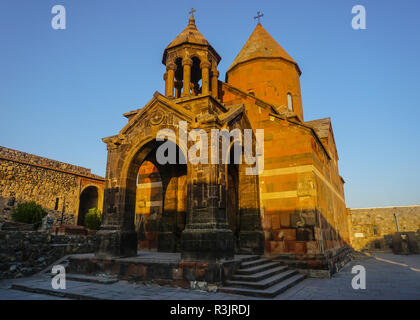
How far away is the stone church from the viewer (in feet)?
27.0

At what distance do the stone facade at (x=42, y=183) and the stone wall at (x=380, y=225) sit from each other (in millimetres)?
32065

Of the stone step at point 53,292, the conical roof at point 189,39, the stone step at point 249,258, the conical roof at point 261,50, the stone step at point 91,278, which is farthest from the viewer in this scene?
the conical roof at point 261,50

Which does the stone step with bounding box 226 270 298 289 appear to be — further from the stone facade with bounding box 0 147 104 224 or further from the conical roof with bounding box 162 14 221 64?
the stone facade with bounding box 0 147 104 224

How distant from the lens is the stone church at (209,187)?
8242mm

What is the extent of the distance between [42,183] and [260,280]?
72.6ft

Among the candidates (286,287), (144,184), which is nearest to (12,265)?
(144,184)

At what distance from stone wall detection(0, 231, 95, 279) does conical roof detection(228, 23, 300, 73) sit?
46.3 ft

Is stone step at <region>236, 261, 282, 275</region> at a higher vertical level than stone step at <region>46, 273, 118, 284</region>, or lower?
higher

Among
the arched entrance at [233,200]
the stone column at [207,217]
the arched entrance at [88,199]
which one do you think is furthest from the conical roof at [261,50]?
the arched entrance at [88,199]

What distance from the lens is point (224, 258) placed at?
297 inches

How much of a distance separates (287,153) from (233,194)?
3.08 metres

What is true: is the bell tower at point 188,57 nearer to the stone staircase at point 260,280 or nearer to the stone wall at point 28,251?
the stone staircase at point 260,280

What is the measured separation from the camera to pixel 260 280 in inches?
296

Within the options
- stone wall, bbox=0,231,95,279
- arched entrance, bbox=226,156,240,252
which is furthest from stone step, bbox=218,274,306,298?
stone wall, bbox=0,231,95,279
